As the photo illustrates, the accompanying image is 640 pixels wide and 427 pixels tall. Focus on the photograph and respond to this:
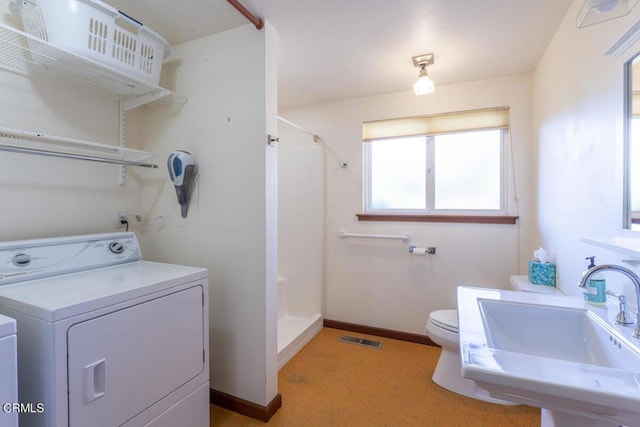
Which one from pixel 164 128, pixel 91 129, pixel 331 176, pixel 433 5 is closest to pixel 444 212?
pixel 331 176

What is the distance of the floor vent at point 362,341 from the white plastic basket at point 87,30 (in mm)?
2485

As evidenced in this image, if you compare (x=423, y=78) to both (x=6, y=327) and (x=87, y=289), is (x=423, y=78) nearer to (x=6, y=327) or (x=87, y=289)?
(x=87, y=289)

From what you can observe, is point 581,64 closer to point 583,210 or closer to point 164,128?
point 583,210

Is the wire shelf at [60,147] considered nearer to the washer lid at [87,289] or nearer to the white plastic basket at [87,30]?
the white plastic basket at [87,30]

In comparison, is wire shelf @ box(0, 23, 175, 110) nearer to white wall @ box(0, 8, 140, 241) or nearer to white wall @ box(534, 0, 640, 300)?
white wall @ box(0, 8, 140, 241)

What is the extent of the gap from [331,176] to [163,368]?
2090mm

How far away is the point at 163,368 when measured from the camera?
1.25 m

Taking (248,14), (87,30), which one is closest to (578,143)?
(248,14)

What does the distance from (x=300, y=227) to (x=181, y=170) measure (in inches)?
54.2

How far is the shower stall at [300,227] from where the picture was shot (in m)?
2.82

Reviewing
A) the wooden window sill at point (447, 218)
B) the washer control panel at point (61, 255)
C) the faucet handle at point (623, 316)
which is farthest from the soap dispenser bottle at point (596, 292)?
the washer control panel at point (61, 255)

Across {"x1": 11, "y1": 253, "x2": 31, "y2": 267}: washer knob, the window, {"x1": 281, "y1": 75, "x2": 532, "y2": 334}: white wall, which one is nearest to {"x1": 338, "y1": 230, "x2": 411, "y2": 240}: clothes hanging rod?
{"x1": 281, "y1": 75, "x2": 532, "y2": 334}: white wall

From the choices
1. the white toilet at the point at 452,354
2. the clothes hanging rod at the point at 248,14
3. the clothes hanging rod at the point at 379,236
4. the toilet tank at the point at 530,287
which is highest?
the clothes hanging rod at the point at 248,14

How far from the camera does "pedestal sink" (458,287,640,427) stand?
2.06ft
